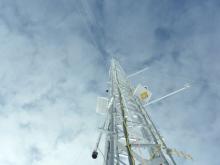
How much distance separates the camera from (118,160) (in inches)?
270

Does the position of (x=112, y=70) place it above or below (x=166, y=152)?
above

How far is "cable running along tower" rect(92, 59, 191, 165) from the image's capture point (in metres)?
6.78

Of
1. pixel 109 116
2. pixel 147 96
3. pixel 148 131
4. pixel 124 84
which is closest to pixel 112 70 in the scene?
pixel 124 84

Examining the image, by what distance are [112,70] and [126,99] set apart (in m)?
4.51

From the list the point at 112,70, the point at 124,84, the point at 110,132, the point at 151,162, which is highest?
the point at 112,70

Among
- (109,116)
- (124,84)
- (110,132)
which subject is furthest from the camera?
(124,84)

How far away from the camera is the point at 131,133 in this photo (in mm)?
8086

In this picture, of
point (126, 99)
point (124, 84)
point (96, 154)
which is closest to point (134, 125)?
point (96, 154)

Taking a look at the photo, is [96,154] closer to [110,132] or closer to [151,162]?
[110,132]

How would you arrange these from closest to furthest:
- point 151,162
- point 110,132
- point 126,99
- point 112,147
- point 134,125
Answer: point 151,162, point 112,147, point 110,132, point 134,125, point 126,99

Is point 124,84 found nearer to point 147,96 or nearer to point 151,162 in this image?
point 147,96

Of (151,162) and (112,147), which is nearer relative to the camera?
(151,162)

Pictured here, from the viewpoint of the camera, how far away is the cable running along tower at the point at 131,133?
6783 mm

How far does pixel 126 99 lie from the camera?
10.9m
